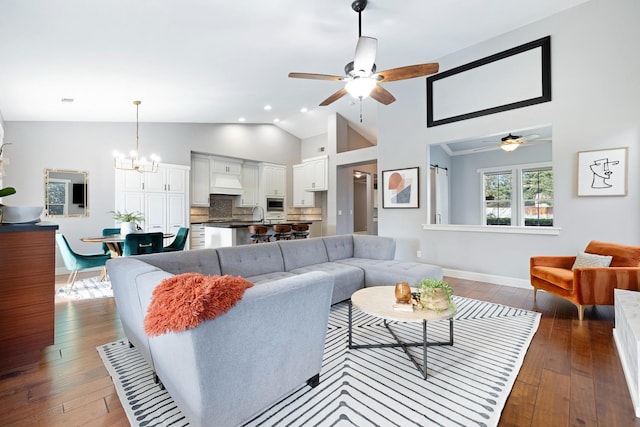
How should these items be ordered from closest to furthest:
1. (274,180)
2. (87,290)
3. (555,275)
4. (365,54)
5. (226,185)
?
(365,54) → (555,275) → (87,290) → (226,185) → (274,180)

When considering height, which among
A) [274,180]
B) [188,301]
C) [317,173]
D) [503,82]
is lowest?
[188,301]

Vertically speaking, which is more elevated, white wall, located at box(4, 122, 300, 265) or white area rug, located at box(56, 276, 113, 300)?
white wall, located at box(4, 122, 300, 265)

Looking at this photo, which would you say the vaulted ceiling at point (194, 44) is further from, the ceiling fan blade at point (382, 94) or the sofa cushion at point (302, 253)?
the sofa cushion at point (302, 253)

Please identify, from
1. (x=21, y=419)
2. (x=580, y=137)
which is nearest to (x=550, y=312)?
(x=580, y=137)

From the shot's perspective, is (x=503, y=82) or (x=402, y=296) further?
(x=503, y=82)

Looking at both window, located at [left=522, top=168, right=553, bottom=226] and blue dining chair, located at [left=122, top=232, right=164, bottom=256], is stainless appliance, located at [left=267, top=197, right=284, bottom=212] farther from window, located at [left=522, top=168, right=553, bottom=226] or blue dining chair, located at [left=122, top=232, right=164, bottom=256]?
window, located at [left=522, top=168, right=553, bottom=226]

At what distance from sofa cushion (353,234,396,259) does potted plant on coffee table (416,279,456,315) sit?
2.00 meters

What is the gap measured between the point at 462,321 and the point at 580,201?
7.80 feet

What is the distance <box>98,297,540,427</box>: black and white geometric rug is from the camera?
1495 millimetres

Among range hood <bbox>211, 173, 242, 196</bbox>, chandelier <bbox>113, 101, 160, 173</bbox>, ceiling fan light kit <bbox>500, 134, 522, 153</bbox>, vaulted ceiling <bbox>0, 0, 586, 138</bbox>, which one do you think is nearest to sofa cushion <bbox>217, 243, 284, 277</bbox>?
vaulted ceiling <bbox>0, 0, 586, 138</bbox>

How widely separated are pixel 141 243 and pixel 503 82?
18.2 ft

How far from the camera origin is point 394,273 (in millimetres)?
3248

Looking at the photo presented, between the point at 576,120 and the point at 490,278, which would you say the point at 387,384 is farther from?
the point at 576,120

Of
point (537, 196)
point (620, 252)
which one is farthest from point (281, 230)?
point (537, 196)
